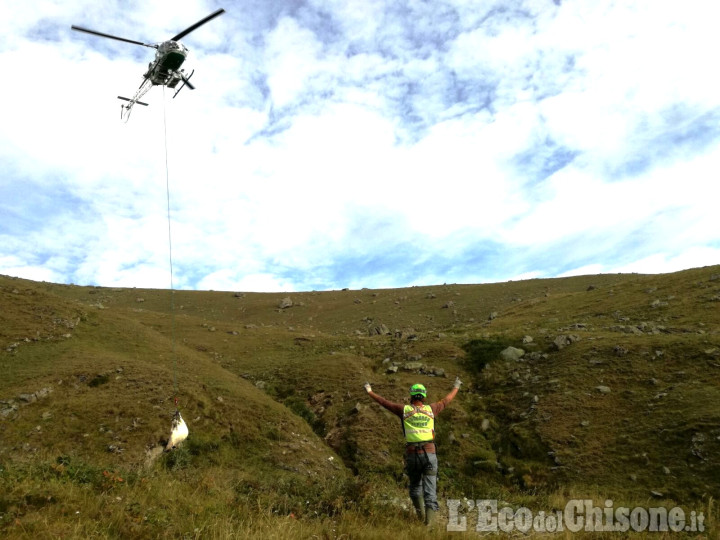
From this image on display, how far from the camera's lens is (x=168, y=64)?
17797 millimetres

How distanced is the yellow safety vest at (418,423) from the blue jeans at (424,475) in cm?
30

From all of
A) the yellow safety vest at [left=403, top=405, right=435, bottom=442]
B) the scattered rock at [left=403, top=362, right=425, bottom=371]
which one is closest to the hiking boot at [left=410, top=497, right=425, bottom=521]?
the yellow safety vest at [left=403, top=405, right=435, bottom=442]

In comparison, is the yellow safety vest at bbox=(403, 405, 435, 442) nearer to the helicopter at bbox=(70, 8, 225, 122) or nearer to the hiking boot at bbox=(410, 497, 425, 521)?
the hiking boot at bbox=(410, 497, 425, 521)

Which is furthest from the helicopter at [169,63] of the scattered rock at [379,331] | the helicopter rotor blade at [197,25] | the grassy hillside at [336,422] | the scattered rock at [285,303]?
the scattered rock at [285,303]

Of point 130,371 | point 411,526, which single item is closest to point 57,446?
point 130,371

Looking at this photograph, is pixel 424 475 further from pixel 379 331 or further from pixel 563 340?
pixel 379 331

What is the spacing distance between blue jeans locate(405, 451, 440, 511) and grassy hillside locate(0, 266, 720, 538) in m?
0.56

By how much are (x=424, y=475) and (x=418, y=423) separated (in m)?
0.98

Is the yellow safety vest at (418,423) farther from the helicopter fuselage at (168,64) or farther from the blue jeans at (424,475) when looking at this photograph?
the helicopter fuselage at (168,64)

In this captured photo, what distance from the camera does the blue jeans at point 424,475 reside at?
311 inches

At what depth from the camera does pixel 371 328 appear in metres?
48.5

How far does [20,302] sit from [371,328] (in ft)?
104

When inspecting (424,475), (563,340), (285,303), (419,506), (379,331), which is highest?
(285,303)

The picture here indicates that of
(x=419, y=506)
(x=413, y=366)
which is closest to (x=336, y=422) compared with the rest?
(x=413, y=366)
